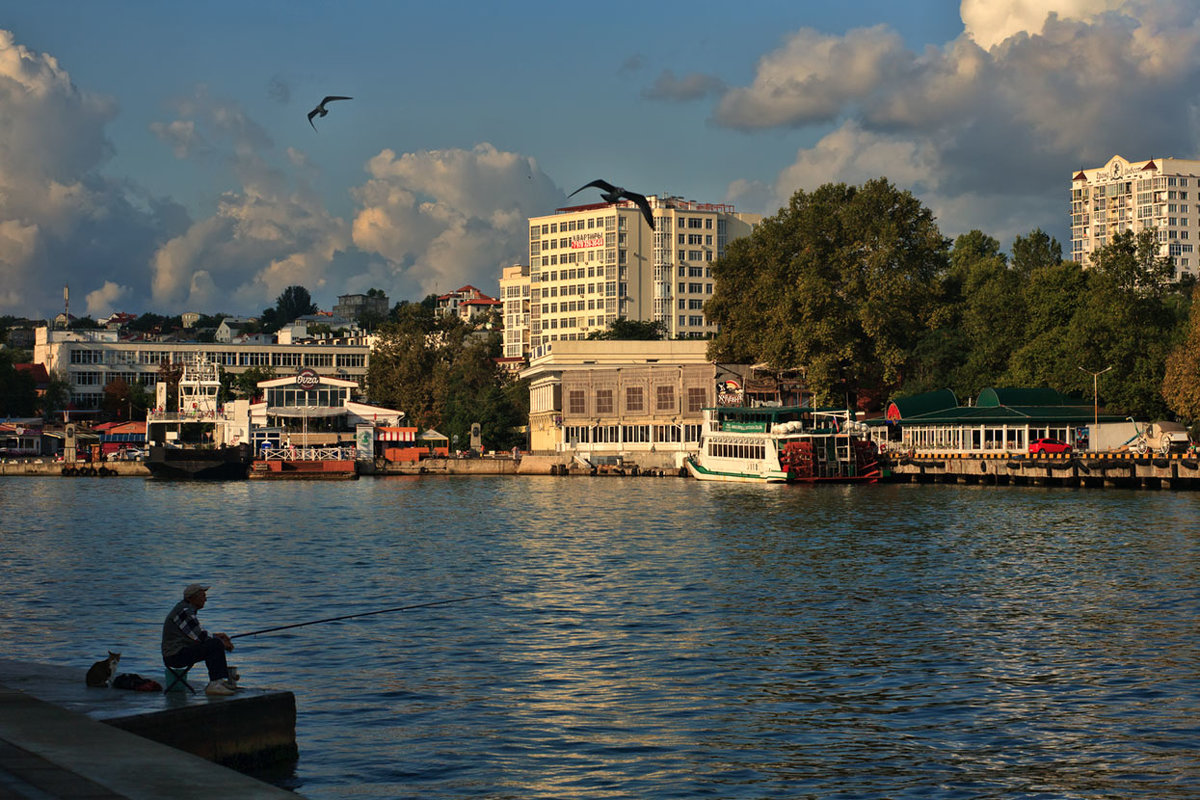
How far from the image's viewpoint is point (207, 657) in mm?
15750

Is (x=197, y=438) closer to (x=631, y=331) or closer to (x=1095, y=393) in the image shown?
(x=631, y=331)

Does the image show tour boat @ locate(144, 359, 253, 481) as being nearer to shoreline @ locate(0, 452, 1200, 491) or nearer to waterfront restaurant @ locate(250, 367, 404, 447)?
shoreline @ locate(0, 452, 1200, 491)

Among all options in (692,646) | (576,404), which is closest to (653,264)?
(576,404)

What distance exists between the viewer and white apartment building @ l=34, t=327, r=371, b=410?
182750 millimetres

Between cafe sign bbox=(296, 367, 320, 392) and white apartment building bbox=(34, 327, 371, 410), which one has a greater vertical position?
white apartment building bbox=(34, 327, 371, 410)

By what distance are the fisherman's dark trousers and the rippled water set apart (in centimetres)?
166

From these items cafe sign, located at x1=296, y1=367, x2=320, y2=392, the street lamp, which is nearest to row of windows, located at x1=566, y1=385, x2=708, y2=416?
cafe sign, located at x1=296, y1=367, x2=320, y2=392

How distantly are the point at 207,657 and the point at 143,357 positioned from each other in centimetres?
18069

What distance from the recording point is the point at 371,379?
149125 millimetres

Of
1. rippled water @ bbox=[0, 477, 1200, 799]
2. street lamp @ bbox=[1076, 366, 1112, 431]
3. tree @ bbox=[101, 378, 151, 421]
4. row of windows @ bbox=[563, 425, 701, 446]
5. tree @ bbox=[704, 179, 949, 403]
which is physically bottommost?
rippled water @ bbox=[0, 477, 1200, 799]

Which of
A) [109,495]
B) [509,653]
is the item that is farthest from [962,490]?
[509,653]

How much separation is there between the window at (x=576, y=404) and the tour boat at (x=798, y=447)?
33.0 meters

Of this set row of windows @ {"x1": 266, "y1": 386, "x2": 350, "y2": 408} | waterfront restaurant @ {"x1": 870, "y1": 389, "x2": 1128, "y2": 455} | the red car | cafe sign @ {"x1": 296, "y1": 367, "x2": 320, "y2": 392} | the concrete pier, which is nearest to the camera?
the concrete pier

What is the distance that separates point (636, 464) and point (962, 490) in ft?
134
